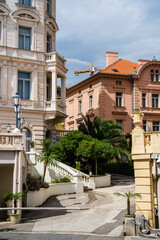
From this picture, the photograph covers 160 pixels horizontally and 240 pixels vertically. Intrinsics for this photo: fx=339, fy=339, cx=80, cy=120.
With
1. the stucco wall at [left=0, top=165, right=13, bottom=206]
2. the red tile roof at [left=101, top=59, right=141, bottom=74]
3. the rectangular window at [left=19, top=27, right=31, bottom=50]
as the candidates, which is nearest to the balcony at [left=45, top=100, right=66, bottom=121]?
the rectangular window at [left=19, top=27, right=31, bottom=50]

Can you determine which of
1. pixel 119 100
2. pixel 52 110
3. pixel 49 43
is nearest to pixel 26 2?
pixel 49 43

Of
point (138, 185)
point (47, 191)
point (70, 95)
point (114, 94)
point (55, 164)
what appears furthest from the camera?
point (70, 95)

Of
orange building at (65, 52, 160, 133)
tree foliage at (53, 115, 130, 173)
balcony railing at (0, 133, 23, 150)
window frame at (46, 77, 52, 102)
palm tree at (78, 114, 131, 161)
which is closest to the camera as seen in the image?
balcony railing at (0, 133, 23, 150)

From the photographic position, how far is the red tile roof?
40959 millimetres

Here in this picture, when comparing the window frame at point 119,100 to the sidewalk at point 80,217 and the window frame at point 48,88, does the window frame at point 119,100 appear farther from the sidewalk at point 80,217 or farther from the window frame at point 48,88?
the sidewalk at point 80,217

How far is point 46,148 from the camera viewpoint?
2348cm

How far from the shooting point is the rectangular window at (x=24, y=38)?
2939 centimetres

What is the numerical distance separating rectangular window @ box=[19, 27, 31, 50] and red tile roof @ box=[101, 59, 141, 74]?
42.1 ft

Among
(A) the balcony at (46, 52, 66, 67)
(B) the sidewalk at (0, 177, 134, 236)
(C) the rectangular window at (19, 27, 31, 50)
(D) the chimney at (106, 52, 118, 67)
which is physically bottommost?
(B) the sidewalk at (0, 177, 134, 236)

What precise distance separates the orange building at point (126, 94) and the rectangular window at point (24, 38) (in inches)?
464

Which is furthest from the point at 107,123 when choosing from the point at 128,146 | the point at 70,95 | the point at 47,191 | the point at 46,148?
the point at 70,95

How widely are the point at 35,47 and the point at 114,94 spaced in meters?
13.5

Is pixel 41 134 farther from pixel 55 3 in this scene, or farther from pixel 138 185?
pixel 138 185

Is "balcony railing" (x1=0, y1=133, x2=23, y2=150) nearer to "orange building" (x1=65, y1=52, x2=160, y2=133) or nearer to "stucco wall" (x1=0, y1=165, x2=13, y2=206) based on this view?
"stucco wall" (x1=0, y1=165, x2=13, y2=206)
